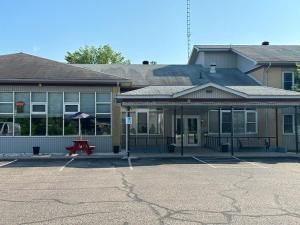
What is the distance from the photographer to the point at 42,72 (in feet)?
77.9

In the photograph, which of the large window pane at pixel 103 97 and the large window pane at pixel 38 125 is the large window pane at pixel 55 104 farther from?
the large window pane at pixel 103 97

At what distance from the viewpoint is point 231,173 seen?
48.8 feet

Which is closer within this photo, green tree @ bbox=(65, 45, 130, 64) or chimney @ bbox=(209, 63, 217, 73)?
chimney @ bbox=(209, 63, 217, 73)

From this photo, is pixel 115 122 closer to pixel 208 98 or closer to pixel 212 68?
pixel 208 98

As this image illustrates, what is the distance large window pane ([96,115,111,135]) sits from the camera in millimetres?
23641

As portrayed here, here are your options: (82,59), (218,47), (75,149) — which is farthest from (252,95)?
(82,59)

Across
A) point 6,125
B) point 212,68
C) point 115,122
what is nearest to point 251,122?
point 212,68

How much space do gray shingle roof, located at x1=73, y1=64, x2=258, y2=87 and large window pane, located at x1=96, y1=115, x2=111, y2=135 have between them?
468 centimetres

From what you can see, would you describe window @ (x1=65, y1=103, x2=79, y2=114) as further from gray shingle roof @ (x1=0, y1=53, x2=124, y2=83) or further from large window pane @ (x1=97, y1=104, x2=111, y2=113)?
gray shingle roof @ (x1=0, y1=53, x2=124, y2=83)

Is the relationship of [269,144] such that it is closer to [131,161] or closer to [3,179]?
[131,161]

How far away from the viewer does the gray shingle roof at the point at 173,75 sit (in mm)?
29062

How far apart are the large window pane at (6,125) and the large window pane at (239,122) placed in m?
14.0

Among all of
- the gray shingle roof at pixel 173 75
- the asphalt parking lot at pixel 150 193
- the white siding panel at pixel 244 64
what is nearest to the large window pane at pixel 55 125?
the asphalt parking lot at pixel 150 193

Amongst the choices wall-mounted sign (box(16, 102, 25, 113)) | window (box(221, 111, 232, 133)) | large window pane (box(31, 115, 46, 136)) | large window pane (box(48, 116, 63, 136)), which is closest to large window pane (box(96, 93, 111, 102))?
large window pane (box(48, 116, 63, 136))
